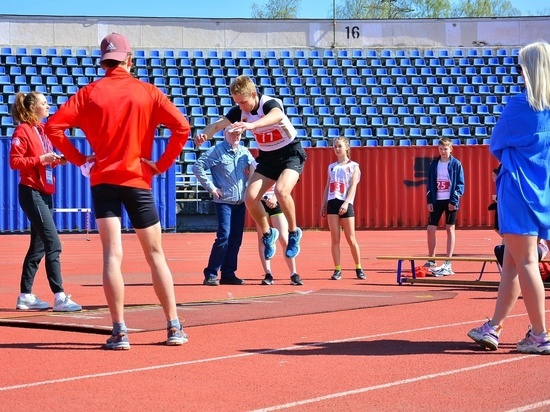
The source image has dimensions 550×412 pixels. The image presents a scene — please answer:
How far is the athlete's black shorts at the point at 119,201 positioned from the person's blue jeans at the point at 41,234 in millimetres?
2738

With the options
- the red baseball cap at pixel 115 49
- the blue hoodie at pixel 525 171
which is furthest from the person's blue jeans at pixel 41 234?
the blue hoodie at pixel 525 171

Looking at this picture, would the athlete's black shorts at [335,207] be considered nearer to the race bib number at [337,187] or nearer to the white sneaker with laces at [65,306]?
the race bib number at [337,187]

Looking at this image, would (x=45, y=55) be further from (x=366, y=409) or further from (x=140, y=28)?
(x=366, y=409)

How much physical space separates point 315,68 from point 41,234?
27.0 m

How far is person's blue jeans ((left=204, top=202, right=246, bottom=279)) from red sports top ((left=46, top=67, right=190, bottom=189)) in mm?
6035

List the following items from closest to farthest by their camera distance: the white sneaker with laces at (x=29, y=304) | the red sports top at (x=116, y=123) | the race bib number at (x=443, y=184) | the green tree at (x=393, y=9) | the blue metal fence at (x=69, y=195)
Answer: the red sports top at (x=116, y=123) < the white sneaker with laces at (x=29, y=304) < the race bib number at (x=443, y=184) < the blue metal fence at (x=69, y=195) < the green tree at (x=393, y=9)

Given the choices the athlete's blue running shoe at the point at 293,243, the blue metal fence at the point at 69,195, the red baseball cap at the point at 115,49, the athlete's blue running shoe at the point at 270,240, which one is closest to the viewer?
the red baseball cap at the point at 115,49

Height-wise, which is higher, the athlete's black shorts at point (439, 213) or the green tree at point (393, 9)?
the green tree at point (393, 9)

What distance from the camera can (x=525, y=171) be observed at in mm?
6934

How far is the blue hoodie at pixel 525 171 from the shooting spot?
6.88 meters

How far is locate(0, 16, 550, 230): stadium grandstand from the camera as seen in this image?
1284 inches

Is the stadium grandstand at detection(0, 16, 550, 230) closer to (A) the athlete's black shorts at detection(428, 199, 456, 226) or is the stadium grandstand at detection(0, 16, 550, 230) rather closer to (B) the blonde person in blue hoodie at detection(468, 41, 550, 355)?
(A) the athlete's black shorts at detection(428, 199, 456, 226)

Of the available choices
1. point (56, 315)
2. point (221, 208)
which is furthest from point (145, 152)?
point (221, 208)

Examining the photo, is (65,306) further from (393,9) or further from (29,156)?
(393,9)
